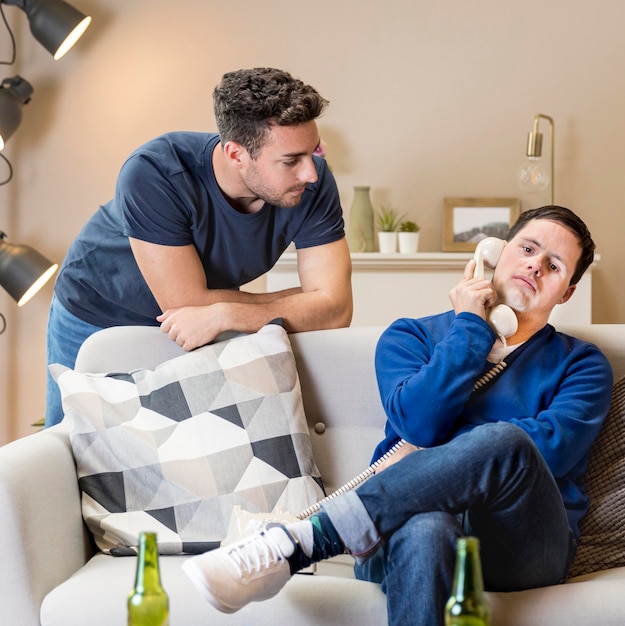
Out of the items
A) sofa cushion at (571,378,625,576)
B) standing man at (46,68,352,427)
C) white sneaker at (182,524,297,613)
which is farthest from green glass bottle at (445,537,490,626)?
standing man at (46,68,352,427)

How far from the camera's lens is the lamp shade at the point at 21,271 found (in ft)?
12.5

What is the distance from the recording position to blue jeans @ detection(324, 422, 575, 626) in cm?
144

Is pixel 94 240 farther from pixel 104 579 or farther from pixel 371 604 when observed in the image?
pixel 371 604

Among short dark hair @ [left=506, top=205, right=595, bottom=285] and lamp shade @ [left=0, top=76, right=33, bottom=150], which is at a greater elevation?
lamp shade @ [left=0, top=76, right=33, bottom=150]

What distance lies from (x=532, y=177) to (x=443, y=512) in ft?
9.51

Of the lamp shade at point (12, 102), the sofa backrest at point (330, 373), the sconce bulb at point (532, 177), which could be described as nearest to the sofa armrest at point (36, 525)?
the sofa backrest at point (330, 373)

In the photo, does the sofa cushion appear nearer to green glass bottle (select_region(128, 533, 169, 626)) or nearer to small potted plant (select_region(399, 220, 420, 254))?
green glass bottle (select_region(128, 533, 169, 626))

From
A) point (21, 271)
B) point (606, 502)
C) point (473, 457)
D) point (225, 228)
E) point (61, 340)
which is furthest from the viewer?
point (21, 271)

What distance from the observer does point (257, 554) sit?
4.54ft

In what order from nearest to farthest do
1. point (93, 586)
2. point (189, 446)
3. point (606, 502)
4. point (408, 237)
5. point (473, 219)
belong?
point (93, 586) < point (606, 502) < point (189, 446) < point (408, 237) < point (473, 219)

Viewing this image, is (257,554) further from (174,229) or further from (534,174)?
(534,174)

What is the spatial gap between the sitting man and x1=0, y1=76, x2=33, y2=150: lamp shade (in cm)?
250

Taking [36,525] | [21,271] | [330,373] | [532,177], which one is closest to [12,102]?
[21,271]

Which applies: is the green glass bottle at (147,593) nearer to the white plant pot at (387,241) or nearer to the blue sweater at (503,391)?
the blue sweater at (503,391)
